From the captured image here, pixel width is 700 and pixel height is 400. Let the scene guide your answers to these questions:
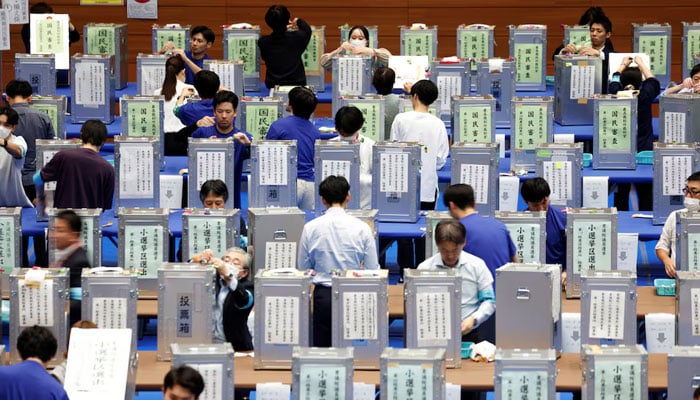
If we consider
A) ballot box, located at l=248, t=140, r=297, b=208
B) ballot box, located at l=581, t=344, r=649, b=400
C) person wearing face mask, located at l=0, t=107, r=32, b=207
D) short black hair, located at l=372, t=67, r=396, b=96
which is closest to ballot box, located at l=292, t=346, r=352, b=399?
ballot box, located at l=581, t=344, r=649, b=400

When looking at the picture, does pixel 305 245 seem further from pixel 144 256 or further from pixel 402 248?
pixel 402 248

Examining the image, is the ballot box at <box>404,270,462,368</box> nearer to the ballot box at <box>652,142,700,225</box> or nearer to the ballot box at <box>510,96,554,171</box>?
the ballot box at <box>652,142,700,225</box>

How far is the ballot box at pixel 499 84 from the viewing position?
44.6 feet

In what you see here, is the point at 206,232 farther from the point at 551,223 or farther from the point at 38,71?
the point at 38,71

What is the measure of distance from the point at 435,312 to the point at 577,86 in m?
5.25

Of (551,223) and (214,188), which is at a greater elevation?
(214,188)

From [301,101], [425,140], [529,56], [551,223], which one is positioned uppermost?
[529,56]

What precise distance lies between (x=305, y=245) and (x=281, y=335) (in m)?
1.08

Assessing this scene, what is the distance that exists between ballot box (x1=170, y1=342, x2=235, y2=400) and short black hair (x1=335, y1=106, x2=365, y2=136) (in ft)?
11.9

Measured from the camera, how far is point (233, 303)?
9.30 m

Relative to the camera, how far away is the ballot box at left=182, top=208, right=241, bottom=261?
33.7 ft

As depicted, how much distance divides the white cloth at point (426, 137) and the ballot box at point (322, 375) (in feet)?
13.7

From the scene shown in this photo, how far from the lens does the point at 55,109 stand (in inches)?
504

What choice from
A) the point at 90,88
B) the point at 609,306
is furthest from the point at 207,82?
the point at 609,306
